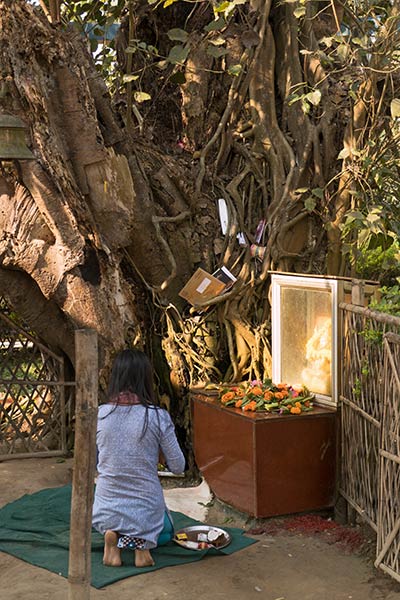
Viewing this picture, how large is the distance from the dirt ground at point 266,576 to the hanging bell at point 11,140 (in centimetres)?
216

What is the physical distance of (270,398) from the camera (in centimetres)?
557

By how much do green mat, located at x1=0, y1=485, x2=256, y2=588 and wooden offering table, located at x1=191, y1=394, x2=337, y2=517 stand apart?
0.27 m

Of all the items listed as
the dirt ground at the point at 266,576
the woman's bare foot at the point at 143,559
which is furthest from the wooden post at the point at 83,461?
the woman's bare foot at the point at 143,559

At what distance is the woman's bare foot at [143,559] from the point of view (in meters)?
4.60

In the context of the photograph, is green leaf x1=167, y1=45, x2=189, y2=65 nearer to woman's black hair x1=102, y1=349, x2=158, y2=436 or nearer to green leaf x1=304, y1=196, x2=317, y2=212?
green leaf x1=304, y1=196, x2=317, y2=212

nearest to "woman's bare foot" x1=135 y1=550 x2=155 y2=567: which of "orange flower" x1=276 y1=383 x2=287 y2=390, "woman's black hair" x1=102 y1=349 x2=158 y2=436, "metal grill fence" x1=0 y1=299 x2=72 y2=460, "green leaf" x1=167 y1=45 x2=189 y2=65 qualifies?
"woman's black hair" x1=102 y1=349 x2=158 y2=436

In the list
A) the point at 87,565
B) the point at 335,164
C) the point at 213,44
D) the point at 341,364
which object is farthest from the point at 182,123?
the point at 87,565

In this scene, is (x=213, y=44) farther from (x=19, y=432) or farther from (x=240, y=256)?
(x=19, y=432)

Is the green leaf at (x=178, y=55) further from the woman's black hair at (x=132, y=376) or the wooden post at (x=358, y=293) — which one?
the woman's black hair at (x=132, y=376)

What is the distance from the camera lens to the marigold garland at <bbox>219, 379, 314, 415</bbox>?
17.9 ft

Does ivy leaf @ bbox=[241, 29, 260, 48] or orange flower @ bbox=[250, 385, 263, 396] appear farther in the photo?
ivy leaf @ bbox=[241, 29, 260, 48]

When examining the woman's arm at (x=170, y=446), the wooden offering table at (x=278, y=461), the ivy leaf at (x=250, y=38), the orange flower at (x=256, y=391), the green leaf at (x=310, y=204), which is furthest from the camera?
the ivy leaf at (x=250, y=38)

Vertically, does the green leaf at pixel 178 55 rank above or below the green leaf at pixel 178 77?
below

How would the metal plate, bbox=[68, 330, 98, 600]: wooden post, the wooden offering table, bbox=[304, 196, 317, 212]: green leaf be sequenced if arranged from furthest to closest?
bbox=[304, 196, 317, 212]: green leaf < the wooden offering table < the metal plate < bbox=[68, 330, 98, 600]: wooden post
